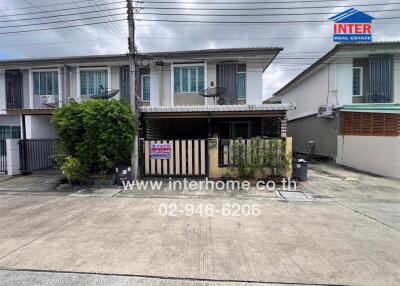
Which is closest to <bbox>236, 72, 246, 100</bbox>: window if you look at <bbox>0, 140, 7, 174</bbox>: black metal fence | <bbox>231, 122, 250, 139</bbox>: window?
<bbox>231, 122, 250, 139</bbox>: window

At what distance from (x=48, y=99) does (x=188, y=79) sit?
8027 millimetres

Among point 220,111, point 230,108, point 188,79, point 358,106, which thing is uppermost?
point 188,79

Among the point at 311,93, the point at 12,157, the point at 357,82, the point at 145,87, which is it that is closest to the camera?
the point at 12,157

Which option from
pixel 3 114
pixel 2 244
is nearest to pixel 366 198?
pixel 2 244

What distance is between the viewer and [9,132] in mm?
16156

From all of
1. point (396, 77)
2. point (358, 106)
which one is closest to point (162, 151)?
point (358, 106)

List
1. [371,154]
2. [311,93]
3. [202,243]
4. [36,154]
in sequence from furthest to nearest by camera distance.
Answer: [311,93] < [371,154] < [36,154] < [202,243]

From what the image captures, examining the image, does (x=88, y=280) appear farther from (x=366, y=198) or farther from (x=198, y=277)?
(x=366, y=198)

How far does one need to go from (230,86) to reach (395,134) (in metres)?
7.58

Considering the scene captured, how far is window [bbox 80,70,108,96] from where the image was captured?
15.0 metres

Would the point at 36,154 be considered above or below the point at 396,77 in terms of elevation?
below

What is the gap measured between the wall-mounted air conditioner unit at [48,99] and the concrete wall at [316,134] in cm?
1618

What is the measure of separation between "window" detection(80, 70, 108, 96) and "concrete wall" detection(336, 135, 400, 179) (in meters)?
13.7

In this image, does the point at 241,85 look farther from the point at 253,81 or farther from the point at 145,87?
the point at 145,87
